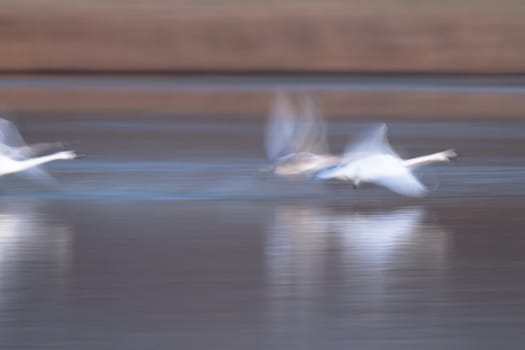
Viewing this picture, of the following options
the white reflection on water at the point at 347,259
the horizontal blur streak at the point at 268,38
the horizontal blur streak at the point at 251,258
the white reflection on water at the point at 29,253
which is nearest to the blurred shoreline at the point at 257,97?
the horizontal blur streak at the point at 268,38

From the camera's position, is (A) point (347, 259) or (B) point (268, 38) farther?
(B) point (268, 38)

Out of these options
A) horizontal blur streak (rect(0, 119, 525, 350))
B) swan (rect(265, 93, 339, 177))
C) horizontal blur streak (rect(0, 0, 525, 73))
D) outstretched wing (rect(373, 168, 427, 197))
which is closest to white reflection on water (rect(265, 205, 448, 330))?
horizontal blur streak (rect(0, 119, 525, 350))

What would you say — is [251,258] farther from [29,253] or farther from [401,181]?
[401,181]

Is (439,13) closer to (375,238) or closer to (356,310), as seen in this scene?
(375,238)

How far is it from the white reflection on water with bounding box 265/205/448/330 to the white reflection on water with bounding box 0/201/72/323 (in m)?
1.21

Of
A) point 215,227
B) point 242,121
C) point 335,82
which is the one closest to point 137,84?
point 335,82

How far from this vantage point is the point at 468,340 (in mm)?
7215

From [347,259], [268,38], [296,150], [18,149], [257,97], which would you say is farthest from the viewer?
[268,38]

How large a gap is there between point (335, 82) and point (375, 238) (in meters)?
14.6

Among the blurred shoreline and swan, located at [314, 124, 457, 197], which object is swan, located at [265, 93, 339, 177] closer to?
swan, located at [314, 124, 457, 197]

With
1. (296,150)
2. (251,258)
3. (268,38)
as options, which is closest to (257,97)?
(268,38)

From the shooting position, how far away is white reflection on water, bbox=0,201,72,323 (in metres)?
8.16

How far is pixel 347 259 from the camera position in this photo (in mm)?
9195

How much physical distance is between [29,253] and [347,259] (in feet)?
6.19
